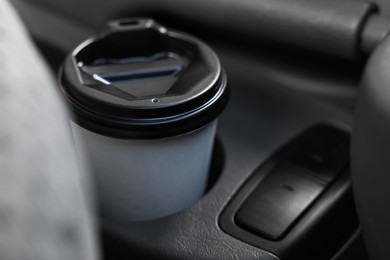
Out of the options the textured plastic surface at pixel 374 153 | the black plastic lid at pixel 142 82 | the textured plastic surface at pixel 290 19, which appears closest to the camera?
the textured plastic surface at pixel 374 153

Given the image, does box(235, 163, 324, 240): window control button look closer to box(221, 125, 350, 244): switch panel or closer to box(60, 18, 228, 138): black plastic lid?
box(221, 125, 350, 244): switch panel

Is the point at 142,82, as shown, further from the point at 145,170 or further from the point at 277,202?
the point at 277,202

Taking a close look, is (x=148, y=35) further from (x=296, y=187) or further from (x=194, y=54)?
(x=296, y=187)

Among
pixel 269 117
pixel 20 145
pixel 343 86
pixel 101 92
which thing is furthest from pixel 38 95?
pixel 343 86

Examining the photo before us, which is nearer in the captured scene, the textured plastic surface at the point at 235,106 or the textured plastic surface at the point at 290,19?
the textured plastic surface at the point at 235,106

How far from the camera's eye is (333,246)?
757mm

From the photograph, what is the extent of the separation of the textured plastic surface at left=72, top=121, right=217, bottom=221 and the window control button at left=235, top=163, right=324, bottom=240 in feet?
0.26

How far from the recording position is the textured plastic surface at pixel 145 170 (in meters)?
0.68

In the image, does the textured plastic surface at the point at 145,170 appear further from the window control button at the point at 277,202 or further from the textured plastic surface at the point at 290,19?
the textured plastic surface at the point at 290,19

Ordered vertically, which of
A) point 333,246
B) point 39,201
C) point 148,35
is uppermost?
point 39,201

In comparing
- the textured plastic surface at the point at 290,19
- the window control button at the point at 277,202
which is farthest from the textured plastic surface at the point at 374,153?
A: the textured plastic surface at the point at 290,19

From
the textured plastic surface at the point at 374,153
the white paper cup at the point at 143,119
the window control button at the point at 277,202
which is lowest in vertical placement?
the window control button at the point at 277,202

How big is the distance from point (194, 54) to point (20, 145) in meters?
0.51

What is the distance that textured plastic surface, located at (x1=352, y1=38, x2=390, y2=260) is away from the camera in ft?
1.70
